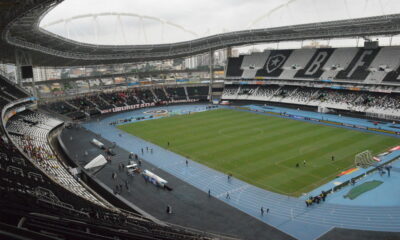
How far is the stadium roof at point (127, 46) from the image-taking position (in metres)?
33.4

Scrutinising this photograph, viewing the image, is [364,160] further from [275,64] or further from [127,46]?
[275,64]

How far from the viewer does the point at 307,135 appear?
44.6 m

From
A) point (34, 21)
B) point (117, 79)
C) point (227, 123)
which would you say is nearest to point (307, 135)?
point (227, 123)

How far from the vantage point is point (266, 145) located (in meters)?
40.2

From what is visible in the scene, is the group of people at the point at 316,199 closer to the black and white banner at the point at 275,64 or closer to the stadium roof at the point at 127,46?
Answer: the stadium roof at the point at 127,46

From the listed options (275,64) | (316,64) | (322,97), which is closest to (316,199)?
(322,97)

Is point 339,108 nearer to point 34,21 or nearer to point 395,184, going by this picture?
point 395,184

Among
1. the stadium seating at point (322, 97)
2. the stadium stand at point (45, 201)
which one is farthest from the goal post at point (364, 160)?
the stadium seating at point (322, 97)

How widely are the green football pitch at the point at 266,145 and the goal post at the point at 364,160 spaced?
71 centimetres

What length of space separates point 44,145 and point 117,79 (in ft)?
161

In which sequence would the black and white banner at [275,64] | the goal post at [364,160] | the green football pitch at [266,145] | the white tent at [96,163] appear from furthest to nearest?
1. the black and white banner at [275,64]
2. the white tent at [96,163]
3. the goal post at [364,160]
4. the green football pitch at [266,145]

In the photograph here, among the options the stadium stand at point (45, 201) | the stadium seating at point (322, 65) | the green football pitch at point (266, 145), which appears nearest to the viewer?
the stadium stand at point (45, 201)

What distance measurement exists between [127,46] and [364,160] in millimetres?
47618

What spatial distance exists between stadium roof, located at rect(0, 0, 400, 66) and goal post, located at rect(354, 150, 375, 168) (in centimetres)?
2667
